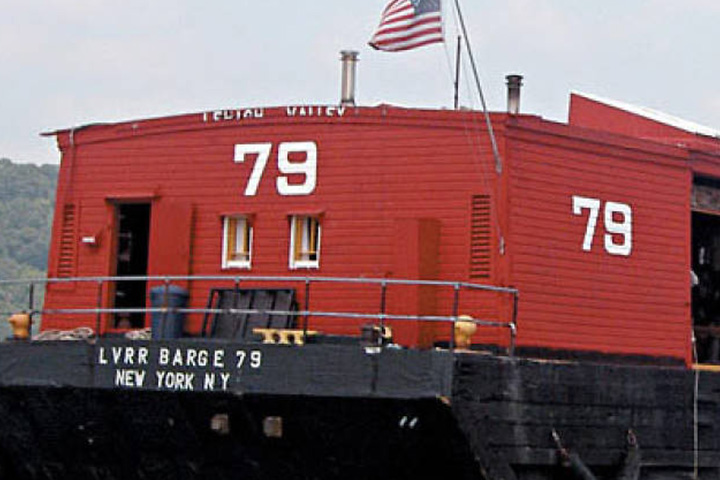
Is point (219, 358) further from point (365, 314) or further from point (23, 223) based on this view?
point (23, 223)

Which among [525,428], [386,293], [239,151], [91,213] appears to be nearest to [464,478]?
[525,428]

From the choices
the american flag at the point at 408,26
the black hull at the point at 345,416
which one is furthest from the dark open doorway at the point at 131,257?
the american flag at the point at 408,26

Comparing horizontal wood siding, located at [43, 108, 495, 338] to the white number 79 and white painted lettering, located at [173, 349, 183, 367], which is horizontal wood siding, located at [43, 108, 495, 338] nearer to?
the white number 79

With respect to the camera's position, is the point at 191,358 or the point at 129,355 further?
the point at 129,355

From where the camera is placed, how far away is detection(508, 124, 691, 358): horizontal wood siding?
637 inches

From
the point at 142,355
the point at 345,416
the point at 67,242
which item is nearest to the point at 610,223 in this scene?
the point at 345,416

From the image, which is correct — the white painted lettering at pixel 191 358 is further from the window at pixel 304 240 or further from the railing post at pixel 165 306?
the window at pixel 304 240

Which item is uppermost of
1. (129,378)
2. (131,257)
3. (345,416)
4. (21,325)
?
(131,257)

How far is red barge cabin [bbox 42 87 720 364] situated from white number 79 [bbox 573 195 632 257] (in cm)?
2

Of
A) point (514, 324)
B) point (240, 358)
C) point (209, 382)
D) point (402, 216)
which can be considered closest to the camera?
point (240, 358)

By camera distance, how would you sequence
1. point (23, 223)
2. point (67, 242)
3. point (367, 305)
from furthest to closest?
point (23, 223) < point (67, 242) < point (367, 305)

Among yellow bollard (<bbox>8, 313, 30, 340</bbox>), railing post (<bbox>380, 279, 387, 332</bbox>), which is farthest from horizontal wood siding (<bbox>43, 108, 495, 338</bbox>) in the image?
yellow bollard (<bbox>8, 313, 30, 340</bbox>)

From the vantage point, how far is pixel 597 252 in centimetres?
1684

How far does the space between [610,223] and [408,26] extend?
9.75 ft
